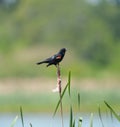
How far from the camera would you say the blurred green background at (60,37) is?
3836 centimetres

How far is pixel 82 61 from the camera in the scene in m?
40.9

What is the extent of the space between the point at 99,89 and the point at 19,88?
3.89 meters

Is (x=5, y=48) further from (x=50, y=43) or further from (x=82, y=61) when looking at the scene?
(x=82, y=61)

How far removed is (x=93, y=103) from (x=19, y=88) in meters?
6.16

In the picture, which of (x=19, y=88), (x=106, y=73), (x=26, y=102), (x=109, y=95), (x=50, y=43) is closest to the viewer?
(x=109, y=95)

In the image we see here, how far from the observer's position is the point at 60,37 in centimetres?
4684

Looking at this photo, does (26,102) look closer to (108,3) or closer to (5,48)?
(5,48)

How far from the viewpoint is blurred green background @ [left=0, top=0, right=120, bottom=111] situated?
38.4m

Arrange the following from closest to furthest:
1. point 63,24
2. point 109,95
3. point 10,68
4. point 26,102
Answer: point 109,95, point 26,102, point 10,68, point 63,24

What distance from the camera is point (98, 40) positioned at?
44.8 meters

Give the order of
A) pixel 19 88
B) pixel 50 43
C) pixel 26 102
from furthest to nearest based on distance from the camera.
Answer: pixel 50 43
pixel 19 88
pixel 26 102

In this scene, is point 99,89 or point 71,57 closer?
point 99,89

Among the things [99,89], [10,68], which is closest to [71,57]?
[10,68]

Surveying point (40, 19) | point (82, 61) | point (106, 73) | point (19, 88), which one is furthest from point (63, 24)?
point (19, 88)
